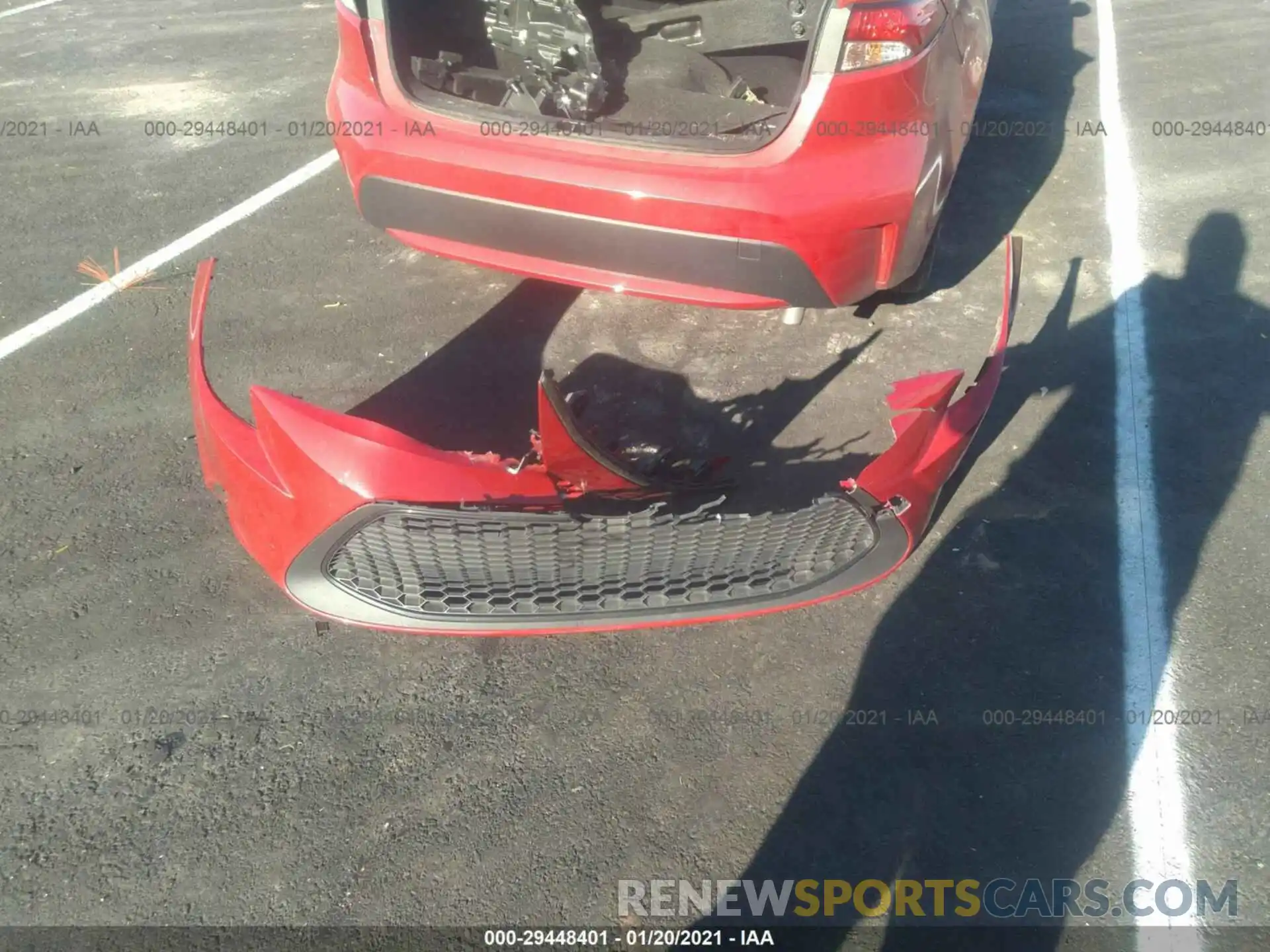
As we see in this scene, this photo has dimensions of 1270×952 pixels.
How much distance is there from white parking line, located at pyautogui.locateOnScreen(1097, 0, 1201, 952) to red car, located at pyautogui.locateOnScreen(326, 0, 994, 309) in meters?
1.06

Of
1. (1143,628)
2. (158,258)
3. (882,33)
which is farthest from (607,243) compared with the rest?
(158,258)

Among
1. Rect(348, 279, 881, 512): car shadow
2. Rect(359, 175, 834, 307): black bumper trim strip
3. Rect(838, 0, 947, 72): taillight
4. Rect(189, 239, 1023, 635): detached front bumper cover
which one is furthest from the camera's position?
Rect(348, 279, 881, 512): car shadow

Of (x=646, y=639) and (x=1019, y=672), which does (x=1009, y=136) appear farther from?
(x=646, y=639)

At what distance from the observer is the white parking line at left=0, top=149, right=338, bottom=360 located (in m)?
4.12

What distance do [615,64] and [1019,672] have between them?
3.38 metres

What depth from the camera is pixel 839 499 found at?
2.71m

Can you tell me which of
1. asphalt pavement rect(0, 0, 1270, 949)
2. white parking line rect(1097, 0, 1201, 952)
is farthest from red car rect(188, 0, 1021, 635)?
white parking line rect(1097, 0, 1201, 952)

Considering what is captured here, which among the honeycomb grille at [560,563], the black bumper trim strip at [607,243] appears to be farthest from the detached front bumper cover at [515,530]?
the black bumper trim strip at [607,243]

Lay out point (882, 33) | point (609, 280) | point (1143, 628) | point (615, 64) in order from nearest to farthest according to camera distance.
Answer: point (1143, 628) < point (882, 33) < point (609, 280) < point (615, 64)

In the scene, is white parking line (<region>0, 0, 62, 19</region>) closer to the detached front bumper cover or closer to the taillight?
the detached front bumper cover

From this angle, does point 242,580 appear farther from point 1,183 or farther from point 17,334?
point 1,183

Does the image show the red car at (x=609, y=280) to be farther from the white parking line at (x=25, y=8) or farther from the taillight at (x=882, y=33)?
the white parking line at (x=25, y=8)

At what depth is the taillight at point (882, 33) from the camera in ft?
9.55

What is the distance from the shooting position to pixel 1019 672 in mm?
2650
